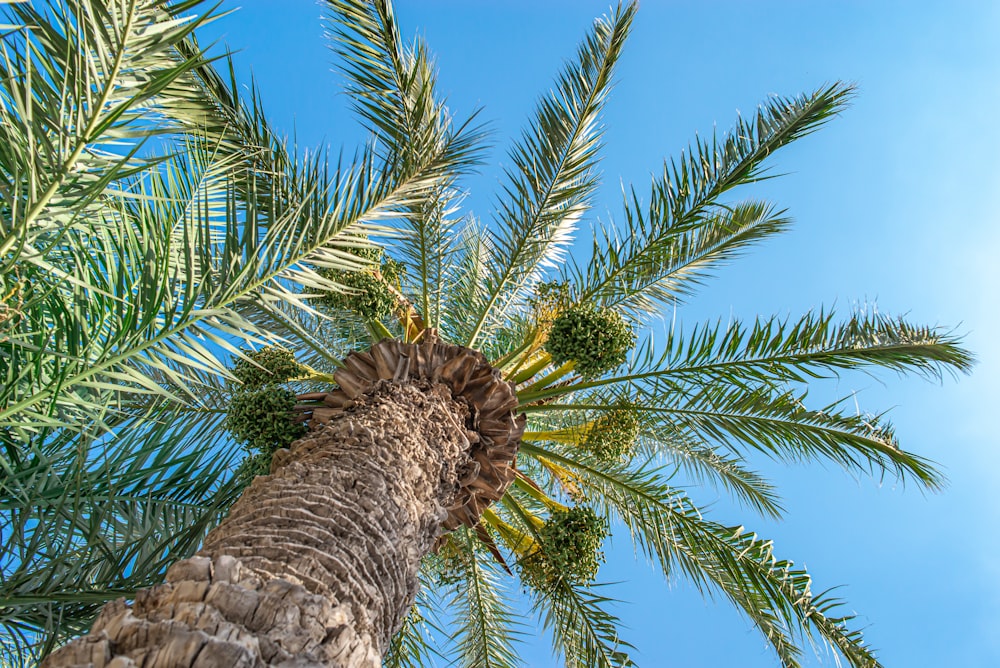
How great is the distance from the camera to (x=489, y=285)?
5.96 m

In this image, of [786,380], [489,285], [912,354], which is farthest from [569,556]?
[912,354]

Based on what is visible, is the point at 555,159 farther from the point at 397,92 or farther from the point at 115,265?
the point at 115,265

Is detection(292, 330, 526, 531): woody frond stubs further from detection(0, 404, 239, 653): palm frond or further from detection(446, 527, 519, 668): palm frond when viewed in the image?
detection(446, 527, 519, 668): palm frond

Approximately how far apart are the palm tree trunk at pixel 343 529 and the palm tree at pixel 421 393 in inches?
0.5

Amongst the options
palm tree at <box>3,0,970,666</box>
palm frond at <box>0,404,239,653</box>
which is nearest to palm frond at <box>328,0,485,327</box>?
palm tree at <box>3,0,970,666</box>

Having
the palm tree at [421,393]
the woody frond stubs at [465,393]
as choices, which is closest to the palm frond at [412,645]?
the palm tree at [421,393]

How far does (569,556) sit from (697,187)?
2.82 metres

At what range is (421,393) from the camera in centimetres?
383

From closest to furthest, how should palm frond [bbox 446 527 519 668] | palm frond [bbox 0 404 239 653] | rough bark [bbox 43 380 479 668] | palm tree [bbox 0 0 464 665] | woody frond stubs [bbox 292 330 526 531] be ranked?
1. rough bark [bbox 43 380 479 668]
2. palm tree [bbox 0 0 464 665]
3. palm frond [bbox 0 404 239 653]
4. woody frond stubs [bbox 292 330 526 531]
5. palm frond [bbox 446 527 519 668]

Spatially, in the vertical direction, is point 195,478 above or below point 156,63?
below

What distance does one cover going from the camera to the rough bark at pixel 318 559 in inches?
62.2

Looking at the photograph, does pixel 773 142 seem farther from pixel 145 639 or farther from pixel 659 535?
pixel 145 639

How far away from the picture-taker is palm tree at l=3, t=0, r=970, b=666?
2357 mm

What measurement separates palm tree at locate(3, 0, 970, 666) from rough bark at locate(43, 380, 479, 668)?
0.04ft
